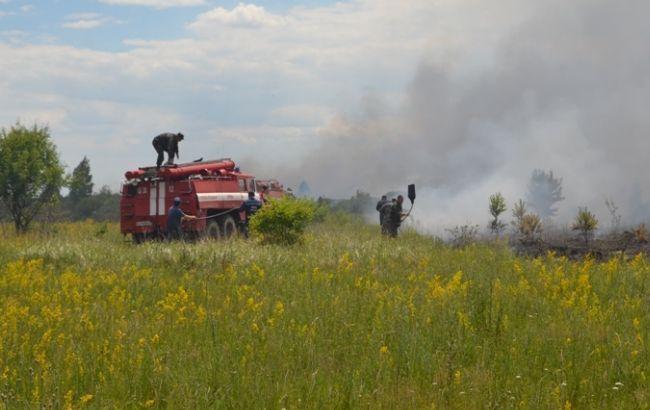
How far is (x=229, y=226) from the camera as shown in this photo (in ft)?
71.3

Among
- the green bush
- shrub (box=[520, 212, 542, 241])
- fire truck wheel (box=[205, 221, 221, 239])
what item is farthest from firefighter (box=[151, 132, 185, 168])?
shrub (box=[520, 212, 542, 241])

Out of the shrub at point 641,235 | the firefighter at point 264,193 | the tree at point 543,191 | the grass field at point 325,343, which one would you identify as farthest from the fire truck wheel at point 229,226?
the tree at point 543,191

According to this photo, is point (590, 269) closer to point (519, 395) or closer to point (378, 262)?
point (378, 262)

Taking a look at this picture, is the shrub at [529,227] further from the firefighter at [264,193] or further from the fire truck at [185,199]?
the fire truck at [185,199]

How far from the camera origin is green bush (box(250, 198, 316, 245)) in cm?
1878

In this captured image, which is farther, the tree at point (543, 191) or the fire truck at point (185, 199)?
the tree at point (543, 191)

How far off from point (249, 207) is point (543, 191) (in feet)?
108

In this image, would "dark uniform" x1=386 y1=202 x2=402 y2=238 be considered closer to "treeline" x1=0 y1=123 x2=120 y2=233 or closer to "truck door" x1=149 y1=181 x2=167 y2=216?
"truck door" x1=149 y1=181 x2=167 y2=216

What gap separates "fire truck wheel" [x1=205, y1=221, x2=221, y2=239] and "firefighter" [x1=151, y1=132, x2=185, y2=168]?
2.14 m

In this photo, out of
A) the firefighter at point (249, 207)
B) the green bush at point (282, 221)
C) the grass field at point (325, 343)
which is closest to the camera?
the grass field at point (325, 343)

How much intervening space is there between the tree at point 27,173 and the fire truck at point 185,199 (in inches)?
323

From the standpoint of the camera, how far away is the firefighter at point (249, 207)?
2194 cm

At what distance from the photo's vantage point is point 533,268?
1286 cm

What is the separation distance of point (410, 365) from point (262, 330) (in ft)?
5.98
